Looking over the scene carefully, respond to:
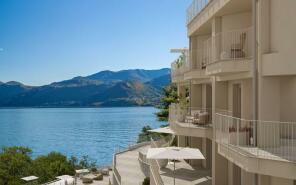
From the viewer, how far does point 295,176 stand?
9.74 meters

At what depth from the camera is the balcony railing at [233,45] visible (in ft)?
50.5

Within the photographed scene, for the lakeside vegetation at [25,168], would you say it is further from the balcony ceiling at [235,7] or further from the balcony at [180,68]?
the balcony ceiling at [235,7]

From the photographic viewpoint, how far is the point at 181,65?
2836 centimetres

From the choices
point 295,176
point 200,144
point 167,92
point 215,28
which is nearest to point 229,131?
point 295,176

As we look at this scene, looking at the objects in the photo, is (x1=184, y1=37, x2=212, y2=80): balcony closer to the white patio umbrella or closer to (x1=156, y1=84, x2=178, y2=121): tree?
the white patio umbrella

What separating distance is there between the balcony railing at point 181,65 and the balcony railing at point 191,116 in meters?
3.03

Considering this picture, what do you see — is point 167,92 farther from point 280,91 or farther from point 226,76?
point 280,91

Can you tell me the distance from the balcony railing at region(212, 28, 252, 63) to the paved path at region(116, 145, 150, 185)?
10767 millimetres

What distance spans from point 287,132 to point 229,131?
1.92 metres

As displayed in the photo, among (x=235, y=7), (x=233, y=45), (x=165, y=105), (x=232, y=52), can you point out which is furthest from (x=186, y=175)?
(x=165, y=105)

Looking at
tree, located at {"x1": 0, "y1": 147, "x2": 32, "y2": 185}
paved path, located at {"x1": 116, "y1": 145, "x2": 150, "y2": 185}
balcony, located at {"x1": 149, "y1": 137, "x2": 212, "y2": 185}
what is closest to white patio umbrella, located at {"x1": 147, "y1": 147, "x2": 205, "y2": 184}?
balcony, located at {"x1": 149, "y1": 137, "x2": 212, "y2": 185}

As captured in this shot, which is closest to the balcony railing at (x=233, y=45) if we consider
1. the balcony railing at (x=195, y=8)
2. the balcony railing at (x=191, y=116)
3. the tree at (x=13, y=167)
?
the balcony railing at (x=195, y=8)

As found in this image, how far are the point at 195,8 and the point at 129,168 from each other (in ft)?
41.5

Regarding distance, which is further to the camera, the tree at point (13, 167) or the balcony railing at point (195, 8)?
the tree at point (13, 167)
